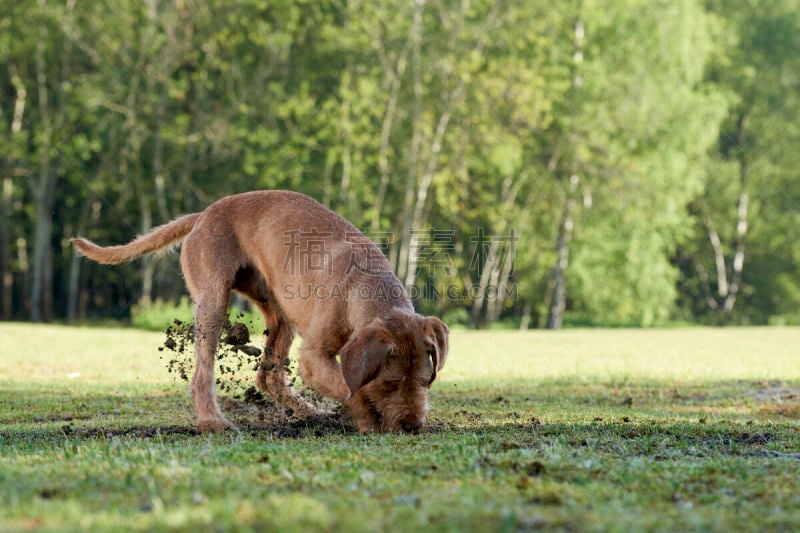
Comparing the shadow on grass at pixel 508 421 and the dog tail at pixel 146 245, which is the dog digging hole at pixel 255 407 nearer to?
the shadow on grass at pixel 508 421

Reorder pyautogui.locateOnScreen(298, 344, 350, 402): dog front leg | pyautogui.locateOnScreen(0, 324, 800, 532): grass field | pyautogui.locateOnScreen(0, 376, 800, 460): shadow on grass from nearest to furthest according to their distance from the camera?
pyautogui.locateOnScreen(0, 324, 800, 532): grass field → pyautogui.locateOnScreen(0, 376, 800, 460): shadow on grass → pyautogui.locateOnScreen(298, 344, 350, 402): dog front leg

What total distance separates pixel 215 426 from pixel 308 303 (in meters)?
1.23

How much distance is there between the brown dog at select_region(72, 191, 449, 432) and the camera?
5.96 m

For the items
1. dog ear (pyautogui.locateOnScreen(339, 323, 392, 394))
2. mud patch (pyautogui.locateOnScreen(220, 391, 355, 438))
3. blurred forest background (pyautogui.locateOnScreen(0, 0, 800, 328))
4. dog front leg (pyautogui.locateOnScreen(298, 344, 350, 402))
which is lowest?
→ mud patch (pyautogui.locateOnScreen(220, 391, 355, 438))

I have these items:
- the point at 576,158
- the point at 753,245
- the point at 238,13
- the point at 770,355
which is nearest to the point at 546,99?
the point at 576,158

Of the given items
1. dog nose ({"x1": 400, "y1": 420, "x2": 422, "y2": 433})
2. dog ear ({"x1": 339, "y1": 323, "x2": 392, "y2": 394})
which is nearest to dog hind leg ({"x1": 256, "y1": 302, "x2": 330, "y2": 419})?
dog nose ({"x1": 400, "y1": 420, "x2": 422, "y2": 433})

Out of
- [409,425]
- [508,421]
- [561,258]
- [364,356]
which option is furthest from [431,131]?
[364,356]

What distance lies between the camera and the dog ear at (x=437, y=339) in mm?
6039

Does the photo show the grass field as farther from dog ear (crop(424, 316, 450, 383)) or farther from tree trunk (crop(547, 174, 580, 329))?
tree trunk (crop(547, 174, 580, 329))

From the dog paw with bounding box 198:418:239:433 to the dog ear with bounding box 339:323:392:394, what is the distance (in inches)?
54.0

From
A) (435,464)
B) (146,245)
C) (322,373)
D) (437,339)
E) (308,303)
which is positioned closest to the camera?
(435,464)

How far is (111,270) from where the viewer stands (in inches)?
1592

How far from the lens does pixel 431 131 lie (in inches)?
1117

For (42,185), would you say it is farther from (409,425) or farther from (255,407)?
(409,425)
